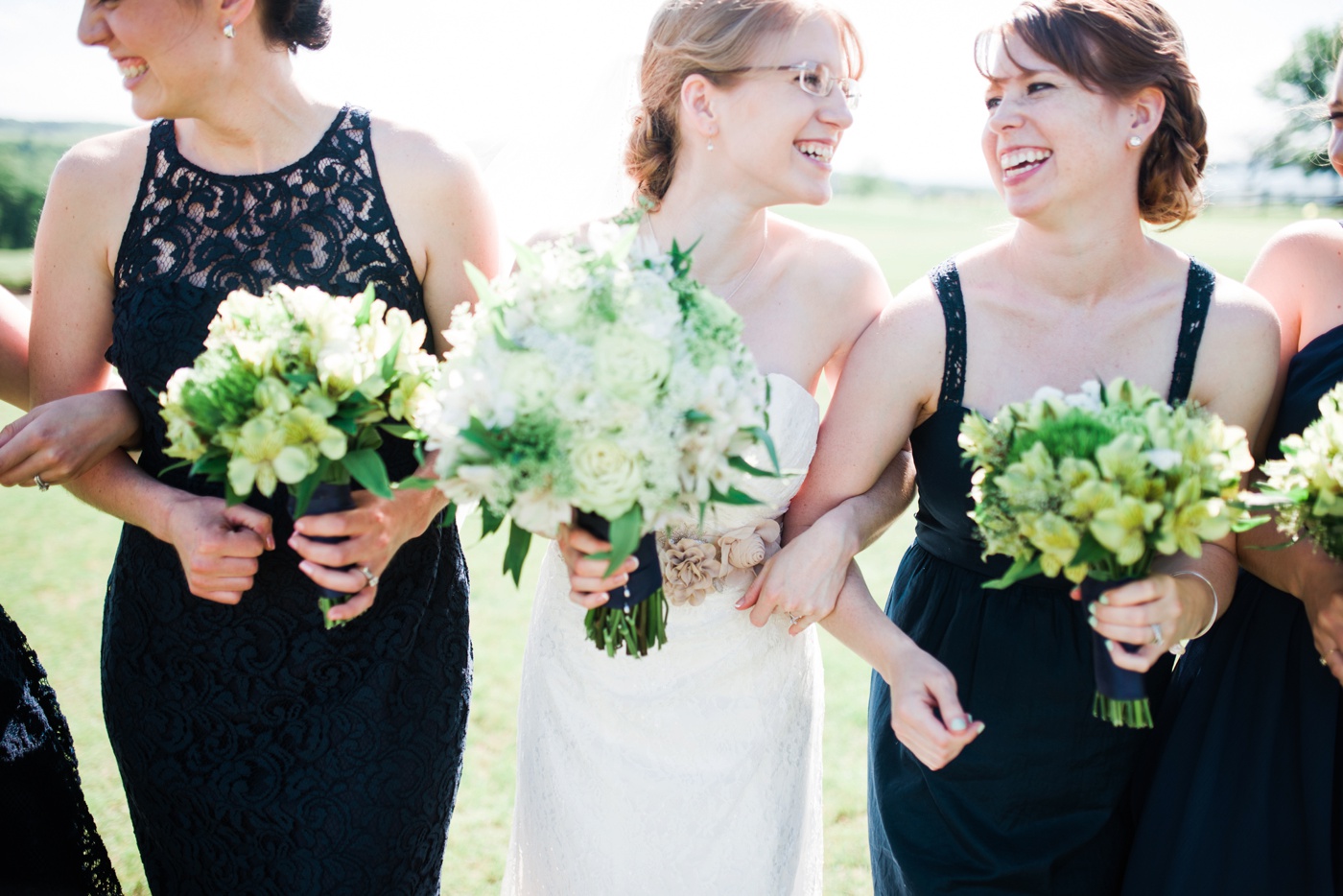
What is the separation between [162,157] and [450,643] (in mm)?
1642

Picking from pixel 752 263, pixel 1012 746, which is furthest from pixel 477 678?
pixel 1012 746

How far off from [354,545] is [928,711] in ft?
4.85

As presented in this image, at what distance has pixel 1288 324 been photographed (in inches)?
113

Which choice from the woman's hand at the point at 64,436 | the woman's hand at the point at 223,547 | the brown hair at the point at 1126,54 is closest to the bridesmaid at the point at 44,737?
the woman's hand at the point at 64,436

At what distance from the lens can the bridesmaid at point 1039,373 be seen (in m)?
2.66

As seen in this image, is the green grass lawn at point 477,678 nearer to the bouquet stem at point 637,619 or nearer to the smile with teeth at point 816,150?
the bouquet stem at point 637,619

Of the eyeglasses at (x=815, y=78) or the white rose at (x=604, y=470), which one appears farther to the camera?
the eyeglasses at (x=815, y=78)

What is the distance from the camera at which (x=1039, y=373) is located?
2.79 meters

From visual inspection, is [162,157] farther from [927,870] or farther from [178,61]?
[927,870]

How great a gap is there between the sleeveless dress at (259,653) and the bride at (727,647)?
1.49 feet

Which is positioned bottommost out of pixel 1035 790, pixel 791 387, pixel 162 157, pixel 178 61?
pixel 1035 790

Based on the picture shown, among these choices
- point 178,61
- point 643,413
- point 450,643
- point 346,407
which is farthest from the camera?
point 450,643

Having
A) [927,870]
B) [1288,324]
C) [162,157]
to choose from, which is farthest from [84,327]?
[1288,324]

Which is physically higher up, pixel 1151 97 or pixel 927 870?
pixel 1151 97
